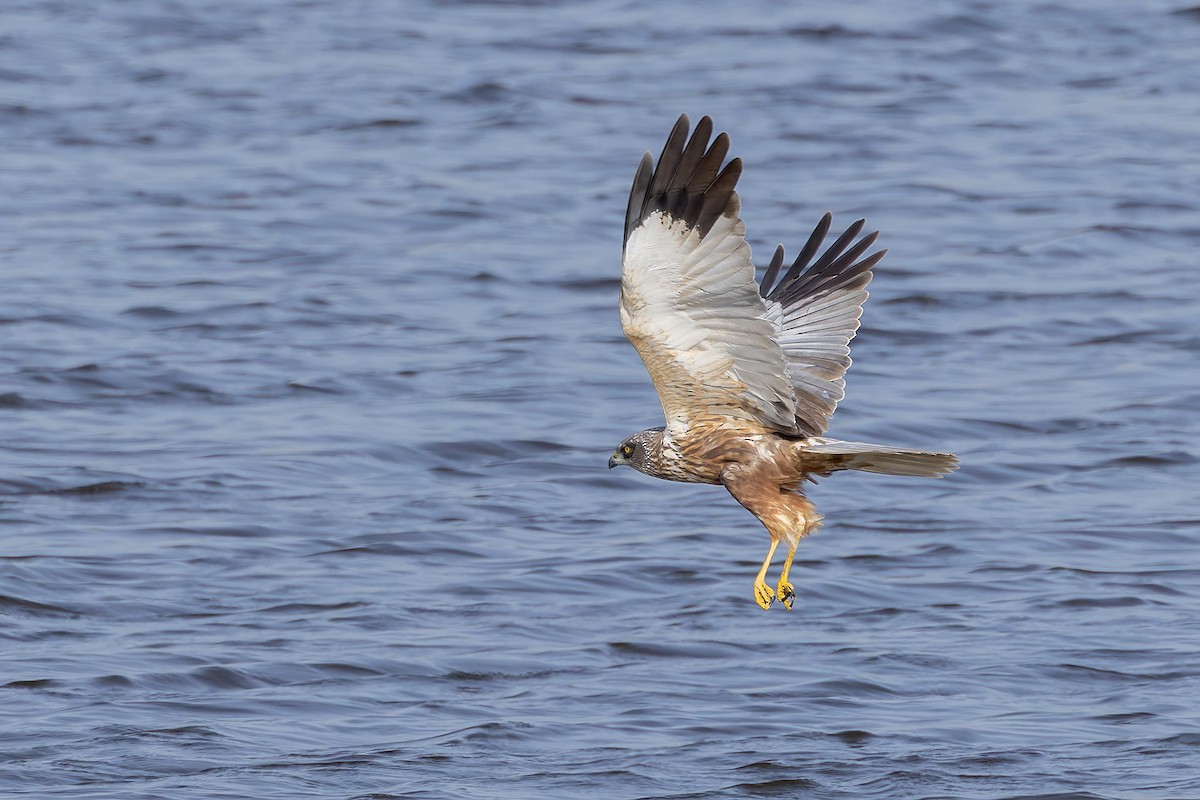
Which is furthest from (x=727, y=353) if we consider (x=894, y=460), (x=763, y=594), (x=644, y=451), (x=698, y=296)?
(x=763, y=594)

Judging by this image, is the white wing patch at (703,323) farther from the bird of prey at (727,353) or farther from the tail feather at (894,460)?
the tail feather at (894,460)

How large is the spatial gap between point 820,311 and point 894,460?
204 centimetres

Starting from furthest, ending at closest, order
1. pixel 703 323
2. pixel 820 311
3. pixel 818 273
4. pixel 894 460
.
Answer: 1. pixel 818 273
2. pixel 820 311
3. pixel 703 323
4. pixel 894 460

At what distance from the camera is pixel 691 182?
7859mm

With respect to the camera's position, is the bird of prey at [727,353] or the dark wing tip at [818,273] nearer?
the bird of prey at [727,353]

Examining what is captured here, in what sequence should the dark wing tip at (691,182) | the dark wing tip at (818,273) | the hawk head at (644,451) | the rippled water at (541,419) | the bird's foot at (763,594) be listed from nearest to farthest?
1. the dark wing tip at (691,182)
2. the bird's foot at (763,594)
3. the hawk head at (644,451)
4. the dark wing tip at (818,273)
5. the rippled water at (541,419)

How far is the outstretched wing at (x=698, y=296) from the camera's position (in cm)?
786

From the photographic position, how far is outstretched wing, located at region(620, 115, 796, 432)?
25.8ft

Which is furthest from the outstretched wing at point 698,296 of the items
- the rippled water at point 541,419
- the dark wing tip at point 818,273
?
the rippled water at point 541,419

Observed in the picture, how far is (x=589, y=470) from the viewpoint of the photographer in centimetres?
1525

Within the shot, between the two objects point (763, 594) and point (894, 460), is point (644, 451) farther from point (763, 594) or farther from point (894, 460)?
point (894, 460)

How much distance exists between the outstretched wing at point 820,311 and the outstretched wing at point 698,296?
2.37ft

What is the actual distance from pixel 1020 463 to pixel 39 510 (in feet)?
22.3

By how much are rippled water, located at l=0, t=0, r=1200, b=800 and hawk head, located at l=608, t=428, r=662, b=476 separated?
2.48m
